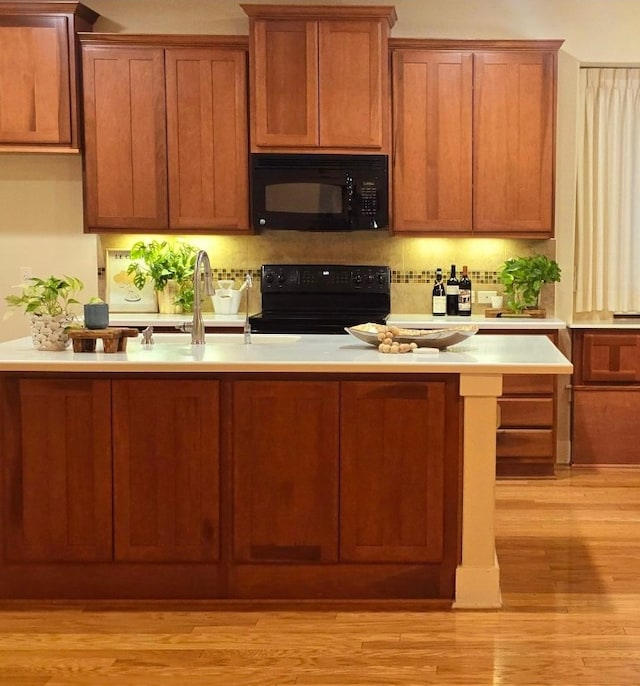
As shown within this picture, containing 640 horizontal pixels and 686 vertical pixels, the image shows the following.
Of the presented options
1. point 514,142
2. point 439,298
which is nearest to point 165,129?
point 439,298

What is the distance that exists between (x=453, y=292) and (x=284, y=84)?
5.02 feet

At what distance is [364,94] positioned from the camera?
5.02 meters

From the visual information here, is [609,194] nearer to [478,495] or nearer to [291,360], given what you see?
[478,495]

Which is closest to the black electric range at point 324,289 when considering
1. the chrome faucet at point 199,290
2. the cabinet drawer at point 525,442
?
the cabinet drawer at point 525,442

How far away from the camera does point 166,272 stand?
5.32 meters

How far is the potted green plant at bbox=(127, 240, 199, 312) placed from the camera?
5348 mm


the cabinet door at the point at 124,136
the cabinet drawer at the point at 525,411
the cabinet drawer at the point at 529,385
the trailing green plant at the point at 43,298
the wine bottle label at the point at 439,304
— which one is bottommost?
the cabinet drawer at the point at 525,411

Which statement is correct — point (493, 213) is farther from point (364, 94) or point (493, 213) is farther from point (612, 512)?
point (612, 512)

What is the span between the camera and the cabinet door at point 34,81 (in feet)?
16.5

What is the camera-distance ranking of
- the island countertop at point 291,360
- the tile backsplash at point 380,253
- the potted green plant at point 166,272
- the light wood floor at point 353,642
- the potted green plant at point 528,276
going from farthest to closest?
the tile backsplash at point 380,253, the potted green plant at point 166,272, the potted green plant at point 528,276, the island countertop at point 291,360, the light wood floor at point 353,642

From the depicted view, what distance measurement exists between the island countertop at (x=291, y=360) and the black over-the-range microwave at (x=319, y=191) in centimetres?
174

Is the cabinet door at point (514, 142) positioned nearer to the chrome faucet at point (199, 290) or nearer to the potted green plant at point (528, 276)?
the potted green plant at point (528, 276)

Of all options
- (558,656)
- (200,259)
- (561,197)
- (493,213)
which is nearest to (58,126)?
(200,259)

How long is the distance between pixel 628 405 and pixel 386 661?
9.78 feet
